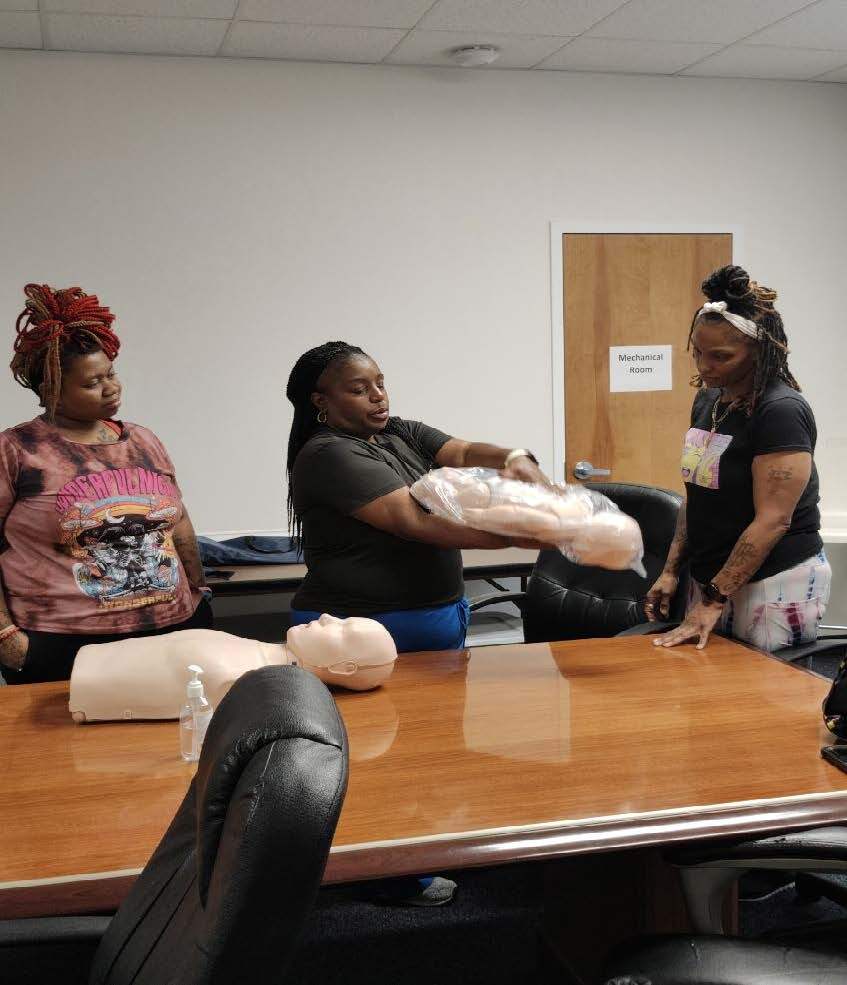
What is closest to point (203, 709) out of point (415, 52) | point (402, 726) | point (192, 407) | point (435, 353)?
point (402, 726)

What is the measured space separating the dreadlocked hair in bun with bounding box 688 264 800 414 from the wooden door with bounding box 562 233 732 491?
97.2 inches

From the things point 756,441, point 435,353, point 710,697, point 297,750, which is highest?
point 435,353

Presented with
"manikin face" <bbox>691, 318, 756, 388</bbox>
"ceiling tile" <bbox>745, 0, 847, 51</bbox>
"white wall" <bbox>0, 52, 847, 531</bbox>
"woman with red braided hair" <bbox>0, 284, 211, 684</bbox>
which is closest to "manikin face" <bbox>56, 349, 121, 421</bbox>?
"woman with red braided hair" <bbox>0, 284, 211, 684</bbox>

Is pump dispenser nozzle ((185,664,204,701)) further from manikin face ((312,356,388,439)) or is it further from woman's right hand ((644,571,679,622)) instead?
woman's right hand ((644,571,679,622))

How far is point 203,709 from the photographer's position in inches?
68.1

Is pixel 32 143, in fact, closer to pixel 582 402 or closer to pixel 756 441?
pixel 582 402

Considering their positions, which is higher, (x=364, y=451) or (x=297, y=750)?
(x=364, y=451)

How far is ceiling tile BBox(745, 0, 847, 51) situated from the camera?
3.98 metres

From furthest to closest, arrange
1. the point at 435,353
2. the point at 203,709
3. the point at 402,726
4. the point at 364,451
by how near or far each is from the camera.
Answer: the point at 435,353, the point at 364,451, the point at 402,726, the point at 203,709

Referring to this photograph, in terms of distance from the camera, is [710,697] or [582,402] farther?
[582,402]

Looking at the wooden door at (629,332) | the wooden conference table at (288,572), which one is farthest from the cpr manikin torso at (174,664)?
the wooden door at (629,332)

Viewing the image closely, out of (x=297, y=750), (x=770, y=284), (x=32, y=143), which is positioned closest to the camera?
(x=297, y=750)

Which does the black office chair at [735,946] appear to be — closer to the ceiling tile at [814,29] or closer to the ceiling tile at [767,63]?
the ceiling tile at [814,29]

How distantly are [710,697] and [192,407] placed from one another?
300 centimetres
